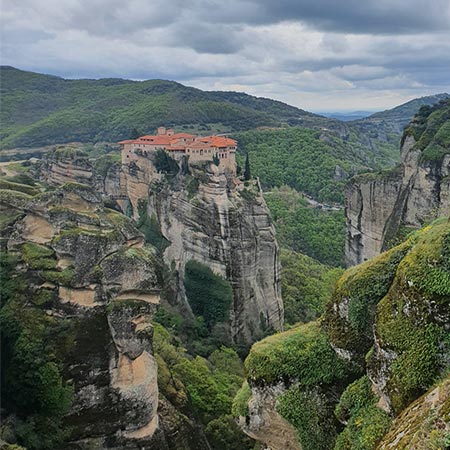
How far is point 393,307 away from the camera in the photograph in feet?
29.3

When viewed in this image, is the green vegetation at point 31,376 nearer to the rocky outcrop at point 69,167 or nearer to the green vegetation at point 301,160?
the rocky outcrop at point 69,167

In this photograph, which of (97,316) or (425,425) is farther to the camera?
(97,316)

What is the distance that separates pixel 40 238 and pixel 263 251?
80.0ft

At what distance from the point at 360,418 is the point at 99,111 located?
476 feet

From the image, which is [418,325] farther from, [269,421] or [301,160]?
[301,160]

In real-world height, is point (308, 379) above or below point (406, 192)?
below

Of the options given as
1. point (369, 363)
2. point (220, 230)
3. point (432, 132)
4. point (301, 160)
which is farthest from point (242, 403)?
Result: point (301, 160)

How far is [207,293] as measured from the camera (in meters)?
39.8

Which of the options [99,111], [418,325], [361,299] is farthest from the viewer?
[99,111]

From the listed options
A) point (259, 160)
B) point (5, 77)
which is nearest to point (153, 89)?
point (5, 77)

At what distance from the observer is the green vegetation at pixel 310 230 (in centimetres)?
6744

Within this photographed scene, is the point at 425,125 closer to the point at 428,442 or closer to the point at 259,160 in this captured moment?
the point at 428,442

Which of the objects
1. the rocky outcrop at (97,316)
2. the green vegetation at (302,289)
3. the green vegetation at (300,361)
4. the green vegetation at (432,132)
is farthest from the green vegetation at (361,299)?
the green vegetation at (432,132)

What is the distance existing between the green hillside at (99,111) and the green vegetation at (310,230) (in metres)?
46.3
